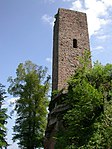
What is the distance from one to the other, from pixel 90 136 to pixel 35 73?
11.0 meters

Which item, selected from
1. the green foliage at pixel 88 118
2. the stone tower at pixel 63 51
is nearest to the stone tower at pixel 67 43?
the stone tower at pixel 63 51

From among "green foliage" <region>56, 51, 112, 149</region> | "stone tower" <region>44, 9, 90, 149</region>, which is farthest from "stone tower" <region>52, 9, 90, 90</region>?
"green foliage" <region>56, 51, 112, 149</region>

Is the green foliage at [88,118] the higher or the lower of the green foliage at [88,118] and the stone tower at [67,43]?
the lower

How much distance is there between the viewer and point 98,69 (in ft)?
45.2

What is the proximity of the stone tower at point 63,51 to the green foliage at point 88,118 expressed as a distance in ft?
11.6

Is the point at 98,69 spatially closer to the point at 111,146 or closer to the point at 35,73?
the point at 111,146

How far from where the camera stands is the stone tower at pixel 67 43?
1884cm

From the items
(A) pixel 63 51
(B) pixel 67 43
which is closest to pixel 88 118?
(A) pixel 63 51

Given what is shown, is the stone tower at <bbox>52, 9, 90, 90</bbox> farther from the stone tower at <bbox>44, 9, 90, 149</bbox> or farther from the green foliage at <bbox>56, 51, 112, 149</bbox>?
the green foliage at <bbox>56, 51, 112, 149</bbox>

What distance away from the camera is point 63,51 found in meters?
19.6

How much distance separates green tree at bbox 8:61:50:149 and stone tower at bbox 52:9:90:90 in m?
2.50

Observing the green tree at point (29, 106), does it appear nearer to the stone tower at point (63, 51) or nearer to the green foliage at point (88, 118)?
the stone tower at point (63, 51)

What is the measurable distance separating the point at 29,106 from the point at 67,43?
18.2 ft

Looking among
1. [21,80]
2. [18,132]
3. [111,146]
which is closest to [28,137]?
[18,132]
